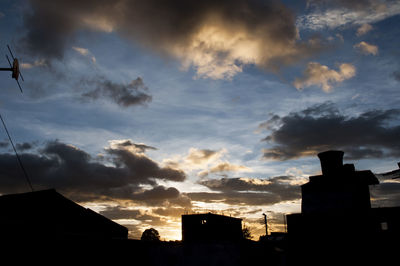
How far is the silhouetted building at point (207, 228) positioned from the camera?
1650 inches

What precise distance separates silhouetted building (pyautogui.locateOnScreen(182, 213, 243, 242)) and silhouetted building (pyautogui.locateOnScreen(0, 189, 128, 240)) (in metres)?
15.0

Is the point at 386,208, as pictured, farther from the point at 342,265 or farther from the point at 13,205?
the point at 13,205

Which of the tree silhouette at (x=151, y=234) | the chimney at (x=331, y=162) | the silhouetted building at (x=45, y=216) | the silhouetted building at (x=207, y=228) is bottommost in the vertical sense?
the tree silhouette at (x=151, y=234)

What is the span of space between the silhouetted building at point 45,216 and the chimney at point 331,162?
24.7 metres

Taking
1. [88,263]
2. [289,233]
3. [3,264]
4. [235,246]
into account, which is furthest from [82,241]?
[289,233]

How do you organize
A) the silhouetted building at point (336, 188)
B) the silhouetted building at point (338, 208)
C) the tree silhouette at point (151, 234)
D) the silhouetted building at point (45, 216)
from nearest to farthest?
the silhouetted building at point (45, 216) → the silhouetted building at point (338, 208) → the silhouetted building at point (336, 188) → the tree silhouette at point (151, 234)

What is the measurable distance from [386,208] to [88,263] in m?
28.7

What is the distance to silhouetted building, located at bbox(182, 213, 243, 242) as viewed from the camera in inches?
1650

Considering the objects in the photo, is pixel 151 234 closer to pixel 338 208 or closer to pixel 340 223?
pixel 338 208

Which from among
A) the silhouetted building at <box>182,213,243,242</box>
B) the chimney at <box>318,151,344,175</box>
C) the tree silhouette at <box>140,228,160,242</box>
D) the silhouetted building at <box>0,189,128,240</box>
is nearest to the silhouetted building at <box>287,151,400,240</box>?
the chimney at <box>318,151,344,175</box>

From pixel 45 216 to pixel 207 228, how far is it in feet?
72.0

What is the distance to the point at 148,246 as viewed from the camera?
84.2 feet

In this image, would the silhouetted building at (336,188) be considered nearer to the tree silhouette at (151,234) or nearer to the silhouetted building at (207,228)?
the silhouetted building at (207,228)

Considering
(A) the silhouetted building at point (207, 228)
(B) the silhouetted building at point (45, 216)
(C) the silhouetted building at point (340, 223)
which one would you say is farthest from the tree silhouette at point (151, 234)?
(C) the silhouetted building at point (340, 223)
